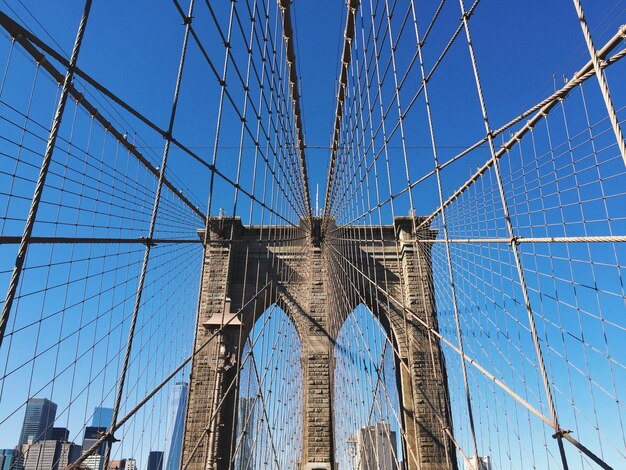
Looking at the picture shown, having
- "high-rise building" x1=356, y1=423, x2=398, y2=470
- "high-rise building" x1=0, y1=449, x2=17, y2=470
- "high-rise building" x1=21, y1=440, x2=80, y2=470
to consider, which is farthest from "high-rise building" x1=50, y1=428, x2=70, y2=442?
"high-rise building" x1=356, y1=423, x2=398, y2=470

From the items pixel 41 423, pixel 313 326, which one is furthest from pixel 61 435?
pixel 313 326

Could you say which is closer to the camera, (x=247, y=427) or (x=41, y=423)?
(x=247, y=427)

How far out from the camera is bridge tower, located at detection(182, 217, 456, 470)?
1075 centimetres

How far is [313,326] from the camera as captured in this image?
12398 mm

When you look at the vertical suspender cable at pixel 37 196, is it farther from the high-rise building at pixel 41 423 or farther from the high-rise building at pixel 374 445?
the high-rise building at pixel 374 445

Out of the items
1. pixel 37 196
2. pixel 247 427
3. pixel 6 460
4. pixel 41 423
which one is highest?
pixel 37 196

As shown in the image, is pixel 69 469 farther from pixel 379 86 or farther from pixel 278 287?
pixel 278 287

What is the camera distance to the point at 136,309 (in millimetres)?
2861

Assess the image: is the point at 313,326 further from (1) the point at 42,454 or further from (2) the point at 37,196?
(1) the point at 42,454

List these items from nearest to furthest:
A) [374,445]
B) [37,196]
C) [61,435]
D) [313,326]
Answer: [37,196] < [374,445] < [313,326] < [61,435]

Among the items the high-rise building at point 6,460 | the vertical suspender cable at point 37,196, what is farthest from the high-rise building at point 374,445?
the vertical suspender cable at point 37,196

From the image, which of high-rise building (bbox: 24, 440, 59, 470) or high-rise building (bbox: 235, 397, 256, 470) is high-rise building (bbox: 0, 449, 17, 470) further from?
high-rise building (bbox: 235, 397, 256, 470)

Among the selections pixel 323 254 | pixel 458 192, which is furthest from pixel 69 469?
→ pixel 323 254

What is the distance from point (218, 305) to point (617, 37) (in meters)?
11.0
